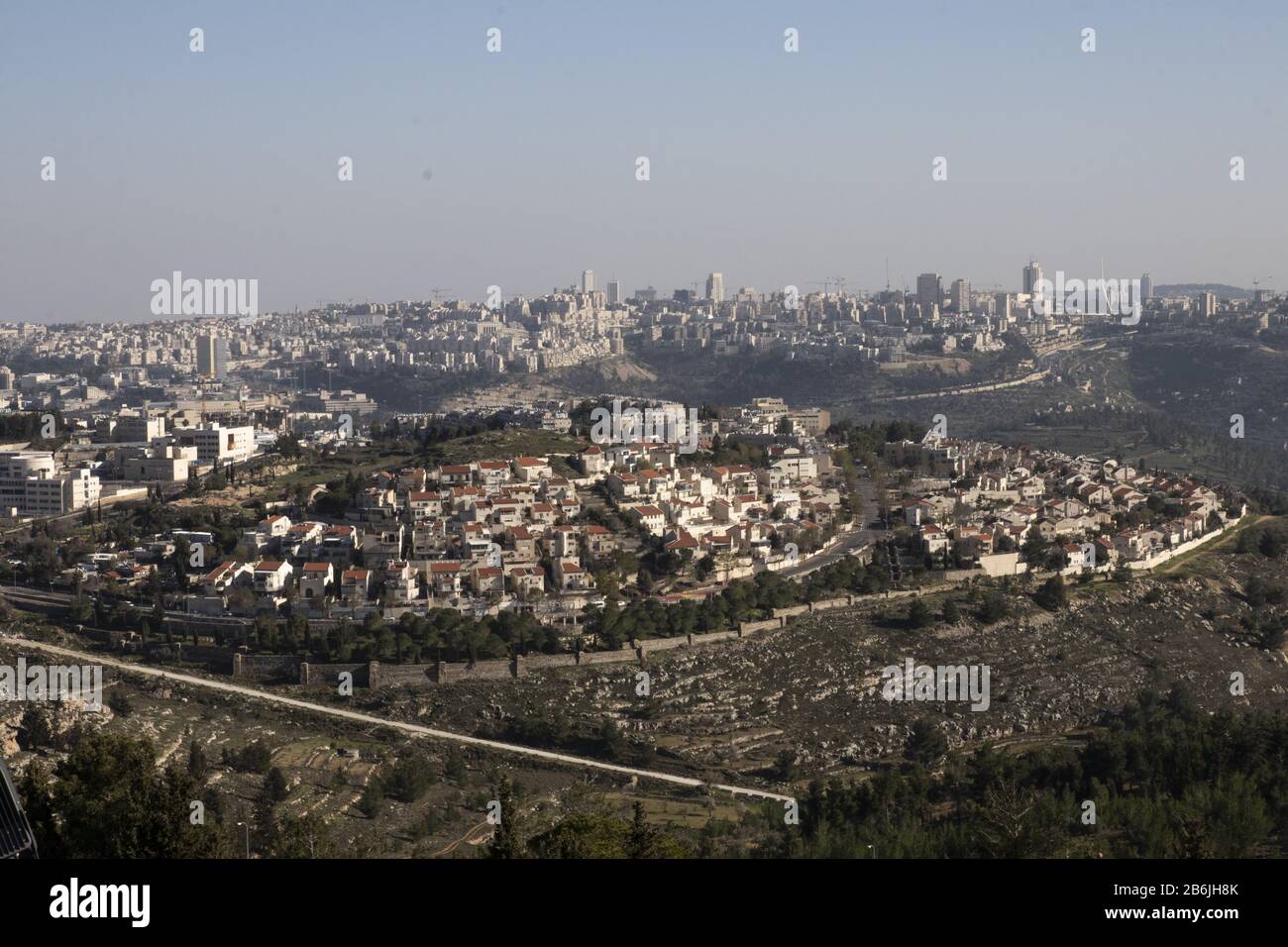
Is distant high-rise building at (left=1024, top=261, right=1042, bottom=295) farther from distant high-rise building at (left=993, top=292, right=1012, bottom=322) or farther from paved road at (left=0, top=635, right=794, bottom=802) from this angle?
paved road at (left=0, top=635, right=794, bottom=802)

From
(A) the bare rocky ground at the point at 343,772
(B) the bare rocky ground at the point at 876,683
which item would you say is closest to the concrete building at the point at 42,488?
(A) the bare rocky ground at the point at 343,772

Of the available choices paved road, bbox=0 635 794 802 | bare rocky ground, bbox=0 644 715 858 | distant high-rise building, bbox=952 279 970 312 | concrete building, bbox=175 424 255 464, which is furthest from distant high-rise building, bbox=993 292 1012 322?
bare rocky ground, bbox=0 644 715 858

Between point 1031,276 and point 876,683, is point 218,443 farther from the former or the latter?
point 1031,276

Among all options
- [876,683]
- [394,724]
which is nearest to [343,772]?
[394,724]
